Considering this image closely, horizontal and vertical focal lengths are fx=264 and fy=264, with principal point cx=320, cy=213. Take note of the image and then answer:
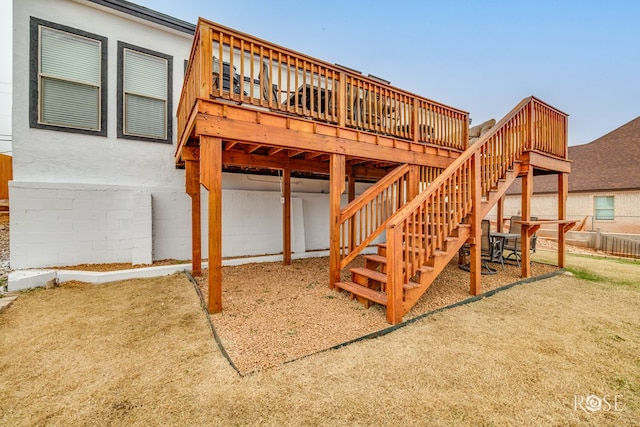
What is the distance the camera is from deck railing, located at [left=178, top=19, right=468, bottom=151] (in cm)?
321

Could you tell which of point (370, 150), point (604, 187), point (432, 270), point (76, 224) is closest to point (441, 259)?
point (432, 270)

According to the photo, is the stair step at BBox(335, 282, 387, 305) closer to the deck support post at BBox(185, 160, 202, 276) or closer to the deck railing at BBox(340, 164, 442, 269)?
the deck railing at BBox(340, 164, 442, 269)

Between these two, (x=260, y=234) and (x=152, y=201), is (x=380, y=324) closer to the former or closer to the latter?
(x=260, y=234)

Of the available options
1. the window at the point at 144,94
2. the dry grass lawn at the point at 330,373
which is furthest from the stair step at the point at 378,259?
the window at the point at 144,94

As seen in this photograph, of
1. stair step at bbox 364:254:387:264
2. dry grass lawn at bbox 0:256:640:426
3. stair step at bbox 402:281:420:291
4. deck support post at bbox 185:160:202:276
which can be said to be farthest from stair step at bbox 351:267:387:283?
deck support post at bbox 185:160:202:276

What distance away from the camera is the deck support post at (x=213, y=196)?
320 centimetres

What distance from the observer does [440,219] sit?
4395 mm

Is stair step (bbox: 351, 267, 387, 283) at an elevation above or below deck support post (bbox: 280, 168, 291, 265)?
below

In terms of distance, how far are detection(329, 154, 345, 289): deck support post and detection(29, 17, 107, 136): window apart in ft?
16.3

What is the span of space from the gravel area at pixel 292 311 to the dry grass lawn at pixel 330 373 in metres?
0.19

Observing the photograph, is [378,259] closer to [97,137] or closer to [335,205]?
[335,205]

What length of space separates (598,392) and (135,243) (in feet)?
22.4

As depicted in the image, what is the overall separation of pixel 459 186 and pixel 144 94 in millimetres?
6673

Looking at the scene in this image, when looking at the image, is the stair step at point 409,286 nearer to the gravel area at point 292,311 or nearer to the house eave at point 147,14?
the gravel area at point 292,311
